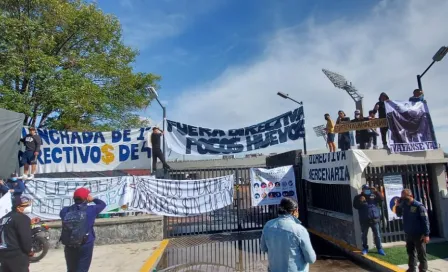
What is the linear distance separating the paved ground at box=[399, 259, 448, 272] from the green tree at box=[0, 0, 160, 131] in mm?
13509

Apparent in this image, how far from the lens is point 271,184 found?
10.8 metres

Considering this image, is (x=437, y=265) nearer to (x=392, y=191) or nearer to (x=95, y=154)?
(x=392, y=191)

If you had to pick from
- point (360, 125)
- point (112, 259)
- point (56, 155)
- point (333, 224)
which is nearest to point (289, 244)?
point (112, 259)

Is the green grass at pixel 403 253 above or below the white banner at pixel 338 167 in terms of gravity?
below

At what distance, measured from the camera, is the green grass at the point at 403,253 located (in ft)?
22.1

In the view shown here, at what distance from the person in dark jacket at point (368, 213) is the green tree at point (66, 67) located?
39.1ft

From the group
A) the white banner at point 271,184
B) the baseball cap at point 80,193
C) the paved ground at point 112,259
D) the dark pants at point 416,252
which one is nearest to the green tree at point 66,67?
the paved ground at point 112,259

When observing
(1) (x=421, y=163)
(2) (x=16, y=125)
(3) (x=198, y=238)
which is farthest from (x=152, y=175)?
(1) (x=421, y=163)

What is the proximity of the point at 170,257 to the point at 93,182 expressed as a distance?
3.43 m

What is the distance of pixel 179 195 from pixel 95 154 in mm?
3062

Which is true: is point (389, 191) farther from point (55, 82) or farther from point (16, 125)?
point (55, 82)

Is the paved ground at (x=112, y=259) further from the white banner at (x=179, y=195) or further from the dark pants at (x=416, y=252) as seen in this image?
the dark pants at (x=416, y=252)

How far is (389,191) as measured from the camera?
8.18 metres

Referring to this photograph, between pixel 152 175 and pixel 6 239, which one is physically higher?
pixel 152 175
